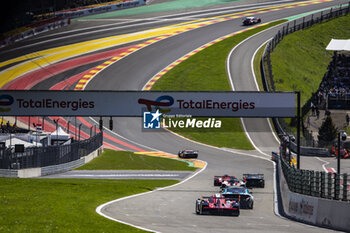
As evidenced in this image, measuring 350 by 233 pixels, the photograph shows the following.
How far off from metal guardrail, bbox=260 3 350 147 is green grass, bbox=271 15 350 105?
2.51ft

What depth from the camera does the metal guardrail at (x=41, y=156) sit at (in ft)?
139

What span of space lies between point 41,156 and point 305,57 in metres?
53.2

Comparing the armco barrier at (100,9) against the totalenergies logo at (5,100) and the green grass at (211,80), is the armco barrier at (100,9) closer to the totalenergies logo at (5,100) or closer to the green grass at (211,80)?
the green grass at (211,80)

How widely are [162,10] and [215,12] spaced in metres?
8.46

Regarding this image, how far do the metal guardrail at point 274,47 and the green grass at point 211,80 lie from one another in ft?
12.5

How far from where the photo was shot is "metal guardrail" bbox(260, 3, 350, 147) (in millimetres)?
65250

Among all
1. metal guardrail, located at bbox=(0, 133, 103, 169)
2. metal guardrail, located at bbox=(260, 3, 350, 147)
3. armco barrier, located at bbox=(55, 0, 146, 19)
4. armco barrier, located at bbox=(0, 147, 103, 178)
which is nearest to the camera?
armco barrier, located at bbox=(0, 147, 103, 178)

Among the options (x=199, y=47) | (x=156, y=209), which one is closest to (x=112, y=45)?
(x=199, y=47)

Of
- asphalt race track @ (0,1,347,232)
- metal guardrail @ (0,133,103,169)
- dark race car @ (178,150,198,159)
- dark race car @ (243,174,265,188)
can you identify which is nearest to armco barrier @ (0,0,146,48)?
asphalt race track @ (0,1,347,232)

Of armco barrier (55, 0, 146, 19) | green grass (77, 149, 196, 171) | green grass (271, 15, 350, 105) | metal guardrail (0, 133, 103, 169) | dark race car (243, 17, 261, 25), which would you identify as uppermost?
armco barrier (55, 0, 146, 19)

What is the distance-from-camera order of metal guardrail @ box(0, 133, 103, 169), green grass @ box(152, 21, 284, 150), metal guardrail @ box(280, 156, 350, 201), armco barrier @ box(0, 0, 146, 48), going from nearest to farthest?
metal guardrail @ box(280, 156, 350, 201)
metal guardrail @ box(0, 133, 103, 169)
green grass @ box(152, 21, 284, 150)
armco barrier @ box(0, 0, 146, 48)

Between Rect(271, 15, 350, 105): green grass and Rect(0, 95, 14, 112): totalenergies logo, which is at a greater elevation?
Rect(271, 15, 350, 105): green grass

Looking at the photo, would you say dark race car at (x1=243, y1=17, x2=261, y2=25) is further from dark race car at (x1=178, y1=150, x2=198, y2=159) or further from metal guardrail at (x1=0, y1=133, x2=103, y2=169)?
metal guardrail at (x1=0, y1=133, x2=103, y2=169)

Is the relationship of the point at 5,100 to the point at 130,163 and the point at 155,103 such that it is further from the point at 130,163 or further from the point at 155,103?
the point at 130,163
